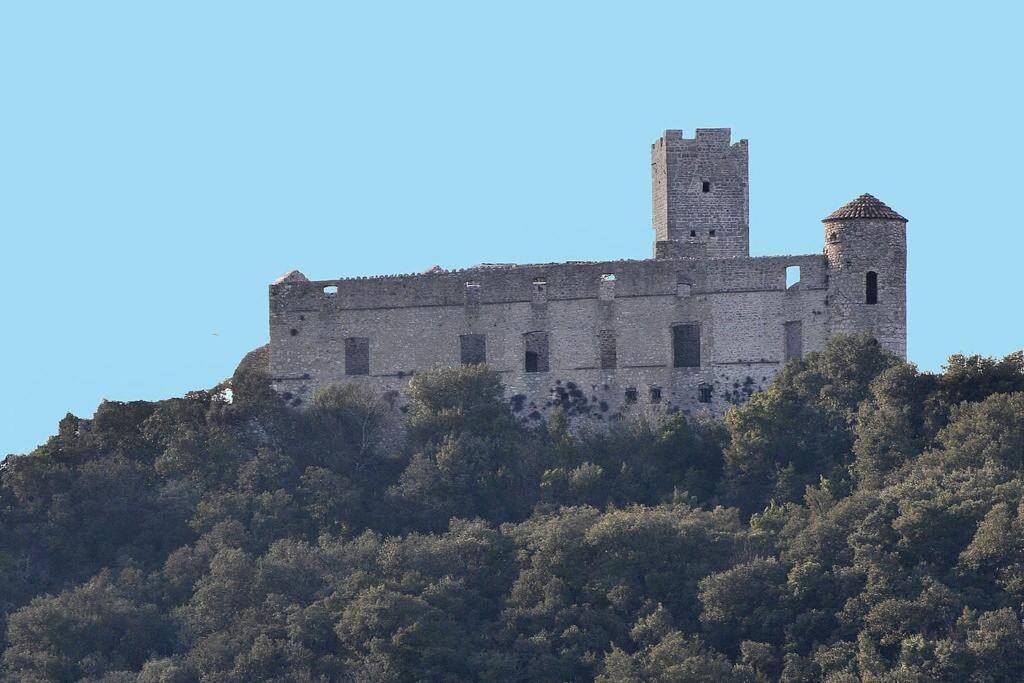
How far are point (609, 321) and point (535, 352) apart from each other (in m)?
1.55

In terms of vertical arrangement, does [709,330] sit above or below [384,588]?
above

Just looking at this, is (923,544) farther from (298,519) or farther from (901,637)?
(298,519)

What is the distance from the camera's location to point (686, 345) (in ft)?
215

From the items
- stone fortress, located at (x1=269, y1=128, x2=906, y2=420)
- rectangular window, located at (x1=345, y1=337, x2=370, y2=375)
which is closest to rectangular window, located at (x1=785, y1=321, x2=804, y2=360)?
stone fortress, located at (x1=269, y1=128, x2=906, y2=420)

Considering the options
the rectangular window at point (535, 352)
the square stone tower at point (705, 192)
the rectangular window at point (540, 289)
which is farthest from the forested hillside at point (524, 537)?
the square stone tower at point (705, 192)

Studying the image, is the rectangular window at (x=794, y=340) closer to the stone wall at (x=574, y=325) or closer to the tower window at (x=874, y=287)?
the stone wall at (x=574, y=325)

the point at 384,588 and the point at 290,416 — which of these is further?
the point at 290,416

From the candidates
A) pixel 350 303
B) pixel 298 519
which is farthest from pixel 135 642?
pixel 350 303

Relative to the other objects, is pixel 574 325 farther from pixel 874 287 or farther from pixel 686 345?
pixel 874 287

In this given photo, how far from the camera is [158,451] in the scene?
6675 cm

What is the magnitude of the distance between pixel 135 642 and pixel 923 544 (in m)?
13.6

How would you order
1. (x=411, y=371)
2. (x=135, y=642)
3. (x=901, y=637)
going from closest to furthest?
(x=901, y=637)
(x=135, y=642)
(x=411, y=371)

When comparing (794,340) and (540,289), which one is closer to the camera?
(794,340)

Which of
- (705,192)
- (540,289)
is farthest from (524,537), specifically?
(705,192)
